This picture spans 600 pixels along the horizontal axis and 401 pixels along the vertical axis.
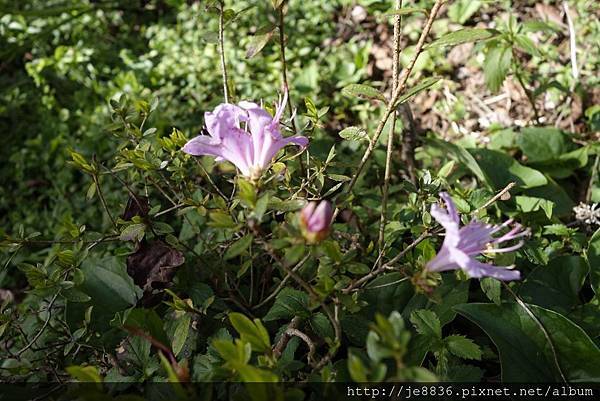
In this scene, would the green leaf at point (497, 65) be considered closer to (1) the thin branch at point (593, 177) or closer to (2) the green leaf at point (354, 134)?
(1) the thin branch at point (593, 177)

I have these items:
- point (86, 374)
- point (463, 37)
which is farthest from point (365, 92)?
point (86, 374)

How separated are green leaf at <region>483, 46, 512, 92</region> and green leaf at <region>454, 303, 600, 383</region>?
2.81 ft

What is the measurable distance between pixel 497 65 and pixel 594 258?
28.1 inches

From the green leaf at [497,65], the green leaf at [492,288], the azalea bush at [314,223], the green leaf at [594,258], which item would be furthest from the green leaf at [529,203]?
the green leaf at [492,288]

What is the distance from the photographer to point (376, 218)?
178 centimetres

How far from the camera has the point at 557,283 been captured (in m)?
1.47

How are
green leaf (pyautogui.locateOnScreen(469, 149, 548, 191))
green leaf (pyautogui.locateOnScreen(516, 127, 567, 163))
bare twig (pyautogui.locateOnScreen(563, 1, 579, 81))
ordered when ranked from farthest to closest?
bare twig (pyautogui.locateOnScreen(563, 1, 579, 81)), green leaf (pyautogui.locateOnScreen(516, 127, 567, 163)), green leaf (pyautogui.locateOnScreen(469, 149, 548, 191))

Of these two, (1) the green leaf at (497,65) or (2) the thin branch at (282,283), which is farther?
(1) the green leaf at (497,65)

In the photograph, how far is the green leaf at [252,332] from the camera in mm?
946

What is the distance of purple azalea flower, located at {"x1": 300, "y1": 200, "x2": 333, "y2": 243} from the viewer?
34.3 inches

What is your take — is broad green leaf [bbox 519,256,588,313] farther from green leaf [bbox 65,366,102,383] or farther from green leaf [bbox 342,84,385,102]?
green leaf [bbox 65,366,102,383]

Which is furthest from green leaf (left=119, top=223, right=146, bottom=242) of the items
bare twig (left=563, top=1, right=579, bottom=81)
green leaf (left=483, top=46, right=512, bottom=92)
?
bare twig (left=563, top=1, right=579, bottom=81)

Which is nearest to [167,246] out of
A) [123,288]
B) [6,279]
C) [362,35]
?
[123,288]

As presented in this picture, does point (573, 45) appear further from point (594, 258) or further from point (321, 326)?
point (321, 326)
